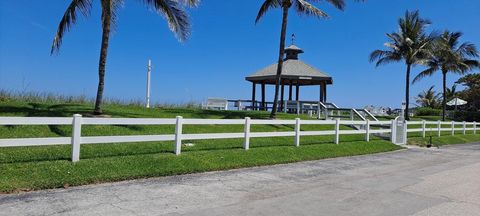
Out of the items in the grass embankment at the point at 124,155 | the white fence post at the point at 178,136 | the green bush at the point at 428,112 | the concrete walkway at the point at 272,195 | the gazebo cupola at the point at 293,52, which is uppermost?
the gazebo cupola at the point at 293,52

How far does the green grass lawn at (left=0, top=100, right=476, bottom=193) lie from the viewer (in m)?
7.92

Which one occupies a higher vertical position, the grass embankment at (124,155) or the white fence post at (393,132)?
the white fence post at (393,132)

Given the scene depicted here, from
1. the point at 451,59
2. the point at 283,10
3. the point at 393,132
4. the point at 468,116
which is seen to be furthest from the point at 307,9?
the point at 468,116

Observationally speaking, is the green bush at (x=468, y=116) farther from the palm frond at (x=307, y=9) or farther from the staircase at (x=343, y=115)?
the palm frond at (x=307, y=9)

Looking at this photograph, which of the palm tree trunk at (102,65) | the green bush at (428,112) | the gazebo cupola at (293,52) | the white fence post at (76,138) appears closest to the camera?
the white fence post at (76,138)

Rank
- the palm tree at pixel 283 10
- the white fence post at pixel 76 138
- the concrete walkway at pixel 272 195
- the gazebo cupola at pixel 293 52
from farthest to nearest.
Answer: the gazebo cupola at pixel 293 52 < the palm tree at pixel 283 10 < the white fence post at pixel 76 138 < the concrete walkway at pixel 272 195

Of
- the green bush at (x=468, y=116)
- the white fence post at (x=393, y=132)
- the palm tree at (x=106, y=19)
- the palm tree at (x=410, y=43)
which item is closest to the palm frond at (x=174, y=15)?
the palm tree at (x=106, y=19)

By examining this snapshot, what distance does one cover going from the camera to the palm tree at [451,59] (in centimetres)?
3794

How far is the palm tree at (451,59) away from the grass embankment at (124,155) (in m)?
24.8

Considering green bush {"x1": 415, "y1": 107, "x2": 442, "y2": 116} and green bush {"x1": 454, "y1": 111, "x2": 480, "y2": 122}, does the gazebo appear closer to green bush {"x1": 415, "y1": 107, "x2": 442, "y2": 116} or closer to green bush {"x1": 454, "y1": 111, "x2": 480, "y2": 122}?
green bush {"x1": 454, "y1": 111, "x2": 480, "y2": 122}

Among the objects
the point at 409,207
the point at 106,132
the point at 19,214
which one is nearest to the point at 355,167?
the point at 409,207

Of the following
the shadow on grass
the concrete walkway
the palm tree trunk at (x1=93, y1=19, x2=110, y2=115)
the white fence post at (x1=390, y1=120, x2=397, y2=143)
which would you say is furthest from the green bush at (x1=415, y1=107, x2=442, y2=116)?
the palm tree trunk at (x1=93, y1=19, x2=110, y2=115)

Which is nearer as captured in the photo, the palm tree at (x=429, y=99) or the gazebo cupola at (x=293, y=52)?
the gazebo cupola at (x=293, y=52)

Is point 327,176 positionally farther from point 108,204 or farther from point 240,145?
point 108,204
